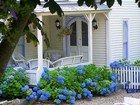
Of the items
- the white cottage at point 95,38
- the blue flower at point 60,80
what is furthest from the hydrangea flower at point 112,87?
the blue flower at point 60,80

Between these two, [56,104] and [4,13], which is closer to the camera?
[4,13]

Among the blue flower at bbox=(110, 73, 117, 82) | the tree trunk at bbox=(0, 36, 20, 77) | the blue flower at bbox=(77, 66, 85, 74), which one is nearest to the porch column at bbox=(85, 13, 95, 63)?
the blue flower at bbox=(110, 73, 117, 82)

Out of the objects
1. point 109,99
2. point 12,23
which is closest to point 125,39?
point 109,99

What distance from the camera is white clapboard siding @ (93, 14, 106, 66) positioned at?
18625 millimetres

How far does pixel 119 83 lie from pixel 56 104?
4.62 m

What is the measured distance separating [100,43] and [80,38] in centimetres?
113

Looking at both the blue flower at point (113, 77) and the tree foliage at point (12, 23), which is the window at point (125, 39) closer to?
the blue flower at point (113, 77)

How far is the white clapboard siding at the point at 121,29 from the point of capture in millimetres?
19016

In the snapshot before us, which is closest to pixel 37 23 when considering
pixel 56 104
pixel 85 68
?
pixel 56 104

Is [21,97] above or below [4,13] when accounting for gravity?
below

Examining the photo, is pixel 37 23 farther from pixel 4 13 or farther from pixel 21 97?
pixel 21 97

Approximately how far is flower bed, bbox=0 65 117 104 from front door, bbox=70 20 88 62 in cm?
275

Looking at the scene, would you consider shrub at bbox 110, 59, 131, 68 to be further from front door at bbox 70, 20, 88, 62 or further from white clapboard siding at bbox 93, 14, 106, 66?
front door at bbox 70, 20, 88, 62

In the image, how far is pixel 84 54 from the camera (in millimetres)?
18938
